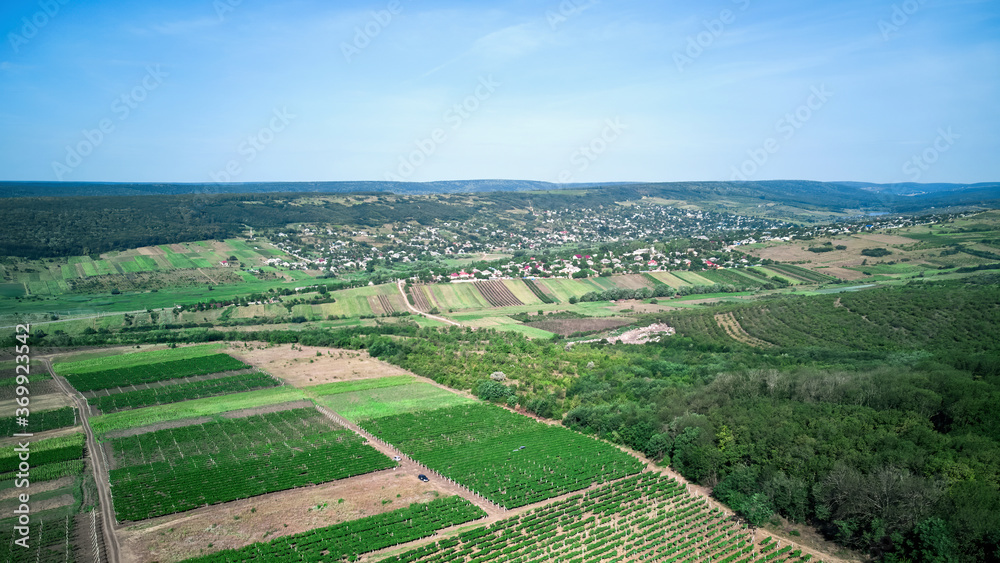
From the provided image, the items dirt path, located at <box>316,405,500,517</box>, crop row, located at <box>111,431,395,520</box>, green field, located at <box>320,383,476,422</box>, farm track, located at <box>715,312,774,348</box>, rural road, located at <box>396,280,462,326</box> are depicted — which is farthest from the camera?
rural road, located at <box>396,280,462,326</box>

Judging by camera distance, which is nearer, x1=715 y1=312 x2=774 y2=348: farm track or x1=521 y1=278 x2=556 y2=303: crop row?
x1=715 y1=312 x2=774 y2=348: farm track

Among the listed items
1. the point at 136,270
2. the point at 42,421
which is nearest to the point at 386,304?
the point at 136,270

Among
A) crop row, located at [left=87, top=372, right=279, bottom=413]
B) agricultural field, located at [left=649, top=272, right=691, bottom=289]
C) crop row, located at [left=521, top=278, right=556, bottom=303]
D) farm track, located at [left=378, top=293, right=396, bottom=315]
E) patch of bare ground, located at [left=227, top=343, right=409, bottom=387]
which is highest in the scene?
agricultural field, located at [left=649, top=272, right=691, bottom=289]

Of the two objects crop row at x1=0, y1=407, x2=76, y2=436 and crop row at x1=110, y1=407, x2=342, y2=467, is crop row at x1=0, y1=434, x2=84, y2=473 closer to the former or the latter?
crop row at x1=110, y1=407, x2=342, y2=467

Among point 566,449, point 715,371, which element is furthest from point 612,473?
point 715,371

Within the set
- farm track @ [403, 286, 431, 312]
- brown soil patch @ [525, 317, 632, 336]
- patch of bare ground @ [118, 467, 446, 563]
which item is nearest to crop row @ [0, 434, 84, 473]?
patch of bare ground @ [118, 467, 446, 563]

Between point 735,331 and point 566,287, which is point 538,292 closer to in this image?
point 566,287

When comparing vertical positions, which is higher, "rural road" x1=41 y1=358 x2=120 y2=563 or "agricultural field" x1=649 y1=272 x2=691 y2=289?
"agricultural field" x1=649 y1=272 x2=691 y2=289

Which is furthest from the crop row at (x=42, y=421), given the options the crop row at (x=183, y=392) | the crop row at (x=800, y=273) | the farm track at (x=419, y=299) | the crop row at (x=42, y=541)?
the crop row at (x=800, y=273)
